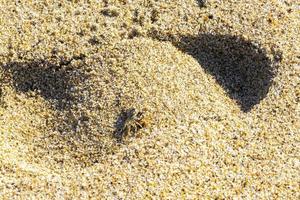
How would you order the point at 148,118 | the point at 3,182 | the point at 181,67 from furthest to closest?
1. the point at 181,67
2. the point at 148,118
3. the point at 3,182

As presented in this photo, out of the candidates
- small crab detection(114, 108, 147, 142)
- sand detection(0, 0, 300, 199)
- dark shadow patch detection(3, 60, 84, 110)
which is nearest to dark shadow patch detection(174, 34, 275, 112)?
sand detection(0, 0, 300, 199)

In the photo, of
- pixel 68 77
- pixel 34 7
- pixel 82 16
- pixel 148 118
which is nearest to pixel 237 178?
pixel 148 118

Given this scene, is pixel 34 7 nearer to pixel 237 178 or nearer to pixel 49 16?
pixel 49 16

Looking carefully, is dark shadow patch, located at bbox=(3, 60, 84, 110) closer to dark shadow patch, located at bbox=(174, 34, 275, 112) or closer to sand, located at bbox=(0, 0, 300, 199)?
sand, located at bbox=(0, 0, 300, 199)

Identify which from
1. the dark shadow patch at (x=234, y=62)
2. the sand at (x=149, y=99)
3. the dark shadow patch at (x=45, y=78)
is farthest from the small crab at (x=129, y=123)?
the dark shadow patch at (x=234, y=62)

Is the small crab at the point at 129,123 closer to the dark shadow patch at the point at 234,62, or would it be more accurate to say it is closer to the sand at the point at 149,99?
the sand at the point at 149,99

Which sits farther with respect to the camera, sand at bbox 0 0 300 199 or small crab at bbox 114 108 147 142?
small crab at bbox 114 108 147 142
